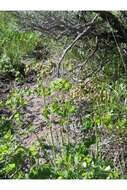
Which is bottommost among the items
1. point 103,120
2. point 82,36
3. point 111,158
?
point 111,158

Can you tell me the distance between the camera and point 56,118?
2.62m

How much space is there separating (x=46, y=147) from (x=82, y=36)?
0.71 metres

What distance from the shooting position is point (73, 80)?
279cm

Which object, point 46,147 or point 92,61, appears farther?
point 92,61

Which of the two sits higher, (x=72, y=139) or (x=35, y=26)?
(x=35, y=26)

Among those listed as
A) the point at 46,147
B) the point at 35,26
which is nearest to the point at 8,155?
the point at 46,147

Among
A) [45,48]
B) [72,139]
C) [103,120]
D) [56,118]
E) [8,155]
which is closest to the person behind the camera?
[8,155]

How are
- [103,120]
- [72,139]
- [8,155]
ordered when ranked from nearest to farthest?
[8,155] → [103,120] → [72,139]

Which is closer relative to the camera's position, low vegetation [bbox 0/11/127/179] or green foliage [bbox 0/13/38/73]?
low vegetation [bbox 0/11/127/179]

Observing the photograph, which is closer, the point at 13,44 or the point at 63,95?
the point at 63,95

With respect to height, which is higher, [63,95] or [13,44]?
[13,44]

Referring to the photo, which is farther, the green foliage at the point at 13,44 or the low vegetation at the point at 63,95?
the green foliage at the point at 13,44
